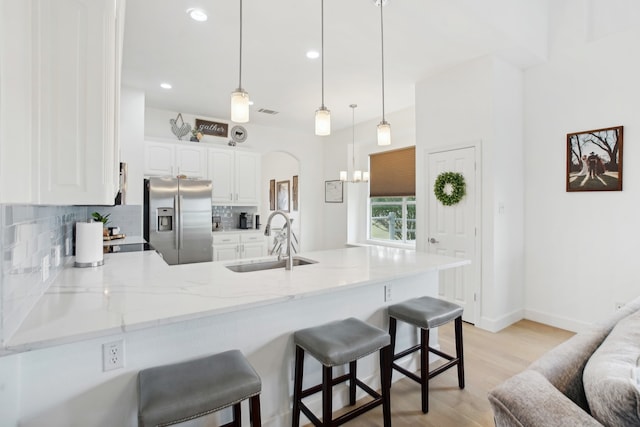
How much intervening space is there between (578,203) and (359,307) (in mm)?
2760

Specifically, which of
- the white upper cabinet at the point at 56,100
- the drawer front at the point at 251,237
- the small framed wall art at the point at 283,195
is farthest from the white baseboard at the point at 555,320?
the small framed wall art at the point at 283,195

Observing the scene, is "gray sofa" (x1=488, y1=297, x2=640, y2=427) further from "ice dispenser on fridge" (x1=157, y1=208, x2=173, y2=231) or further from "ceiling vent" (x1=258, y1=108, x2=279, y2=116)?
"ceiling vent" (x1=258, y1=108, x2=279, y2=116)

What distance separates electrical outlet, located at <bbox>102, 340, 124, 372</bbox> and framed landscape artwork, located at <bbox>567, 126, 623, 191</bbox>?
160 inches

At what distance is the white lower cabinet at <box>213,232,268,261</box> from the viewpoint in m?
5.26

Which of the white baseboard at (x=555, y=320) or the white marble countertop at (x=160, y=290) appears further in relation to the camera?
the white baseboard at (x=555, y=320)

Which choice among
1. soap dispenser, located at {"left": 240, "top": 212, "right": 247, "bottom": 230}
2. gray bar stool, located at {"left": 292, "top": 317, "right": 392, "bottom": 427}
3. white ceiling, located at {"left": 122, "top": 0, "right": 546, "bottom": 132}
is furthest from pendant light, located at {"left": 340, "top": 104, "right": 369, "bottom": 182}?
gray bar stool, located at {"left": 292, "top": 317, "right": 392, "bottom": 427}

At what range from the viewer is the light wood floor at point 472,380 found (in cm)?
198

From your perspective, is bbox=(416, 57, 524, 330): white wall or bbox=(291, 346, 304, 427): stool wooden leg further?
bbox=(416, 57, 524, 330): white wall

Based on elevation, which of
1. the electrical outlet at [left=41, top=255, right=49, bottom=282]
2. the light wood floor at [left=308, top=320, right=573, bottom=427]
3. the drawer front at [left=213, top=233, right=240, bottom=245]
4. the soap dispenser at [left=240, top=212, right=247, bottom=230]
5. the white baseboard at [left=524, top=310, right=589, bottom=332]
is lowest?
the light wood floor at [left=308, top=320, right=573, bottom=427]

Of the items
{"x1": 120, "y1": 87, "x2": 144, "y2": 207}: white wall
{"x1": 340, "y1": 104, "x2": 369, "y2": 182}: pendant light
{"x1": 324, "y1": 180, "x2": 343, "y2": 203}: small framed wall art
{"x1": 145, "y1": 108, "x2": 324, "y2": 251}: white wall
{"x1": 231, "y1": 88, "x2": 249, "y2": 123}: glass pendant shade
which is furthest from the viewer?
{"x1": 324, "y1": 180, "x2": 343, "y2": 203}: small framed wall art

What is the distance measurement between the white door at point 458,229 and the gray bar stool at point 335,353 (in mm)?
2136

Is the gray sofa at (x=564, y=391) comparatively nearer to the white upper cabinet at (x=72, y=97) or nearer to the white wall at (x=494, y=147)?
the white upper cabinet at (x=72, y=97)

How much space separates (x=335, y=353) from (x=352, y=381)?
616 mm

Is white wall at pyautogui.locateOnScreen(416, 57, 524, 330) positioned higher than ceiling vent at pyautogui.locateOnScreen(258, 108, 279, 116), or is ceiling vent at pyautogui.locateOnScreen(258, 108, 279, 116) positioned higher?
ceiling vent at pyautogui.locateOnScreen(258, 108, 279, 116)
